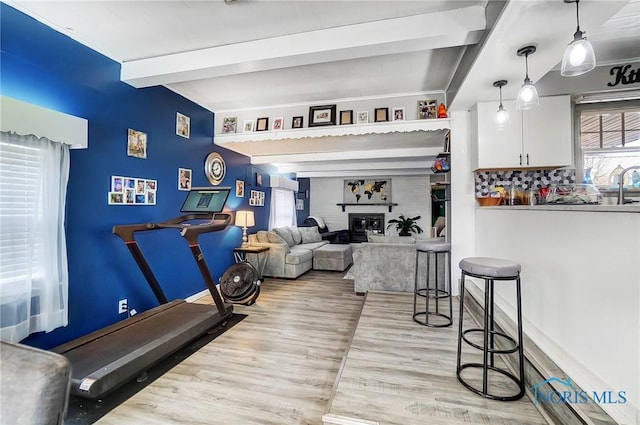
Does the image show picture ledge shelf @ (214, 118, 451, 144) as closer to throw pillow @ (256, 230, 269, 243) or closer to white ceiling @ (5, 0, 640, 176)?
white ceiling @ (5, 0, 640, 176)

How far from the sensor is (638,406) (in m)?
1.05

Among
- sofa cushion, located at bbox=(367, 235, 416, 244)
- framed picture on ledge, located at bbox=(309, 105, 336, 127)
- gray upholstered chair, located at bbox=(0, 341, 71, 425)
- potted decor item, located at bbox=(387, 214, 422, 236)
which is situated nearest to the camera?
gray upholstered chair, located at bbox=(0, 341, 71, 425)

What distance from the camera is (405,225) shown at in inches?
331

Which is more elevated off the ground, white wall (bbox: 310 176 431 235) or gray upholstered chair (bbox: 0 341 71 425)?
white wall (bbox: 310 176 431 235)

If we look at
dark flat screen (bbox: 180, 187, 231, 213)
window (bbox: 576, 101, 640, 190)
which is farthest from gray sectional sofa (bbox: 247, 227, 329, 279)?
window (bbox: 576, 101, 640, 190)

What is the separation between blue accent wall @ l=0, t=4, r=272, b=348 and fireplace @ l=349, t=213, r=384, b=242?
6011 mm

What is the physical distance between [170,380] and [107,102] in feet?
8.51

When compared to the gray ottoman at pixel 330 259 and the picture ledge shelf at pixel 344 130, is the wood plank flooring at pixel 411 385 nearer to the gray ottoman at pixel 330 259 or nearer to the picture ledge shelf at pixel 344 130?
the picture ledge shelf at pixel 344 130

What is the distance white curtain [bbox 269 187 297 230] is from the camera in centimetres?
660

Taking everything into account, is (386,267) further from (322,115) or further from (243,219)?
(243,219)

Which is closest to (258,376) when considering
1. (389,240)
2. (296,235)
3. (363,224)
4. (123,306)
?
(123,306)

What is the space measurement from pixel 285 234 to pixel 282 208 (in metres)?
1.33

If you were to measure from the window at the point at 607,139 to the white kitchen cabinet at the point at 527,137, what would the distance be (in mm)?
343

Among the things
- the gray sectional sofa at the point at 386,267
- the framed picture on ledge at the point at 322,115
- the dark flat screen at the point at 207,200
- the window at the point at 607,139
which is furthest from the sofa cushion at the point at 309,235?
the window at the point at 607,139
